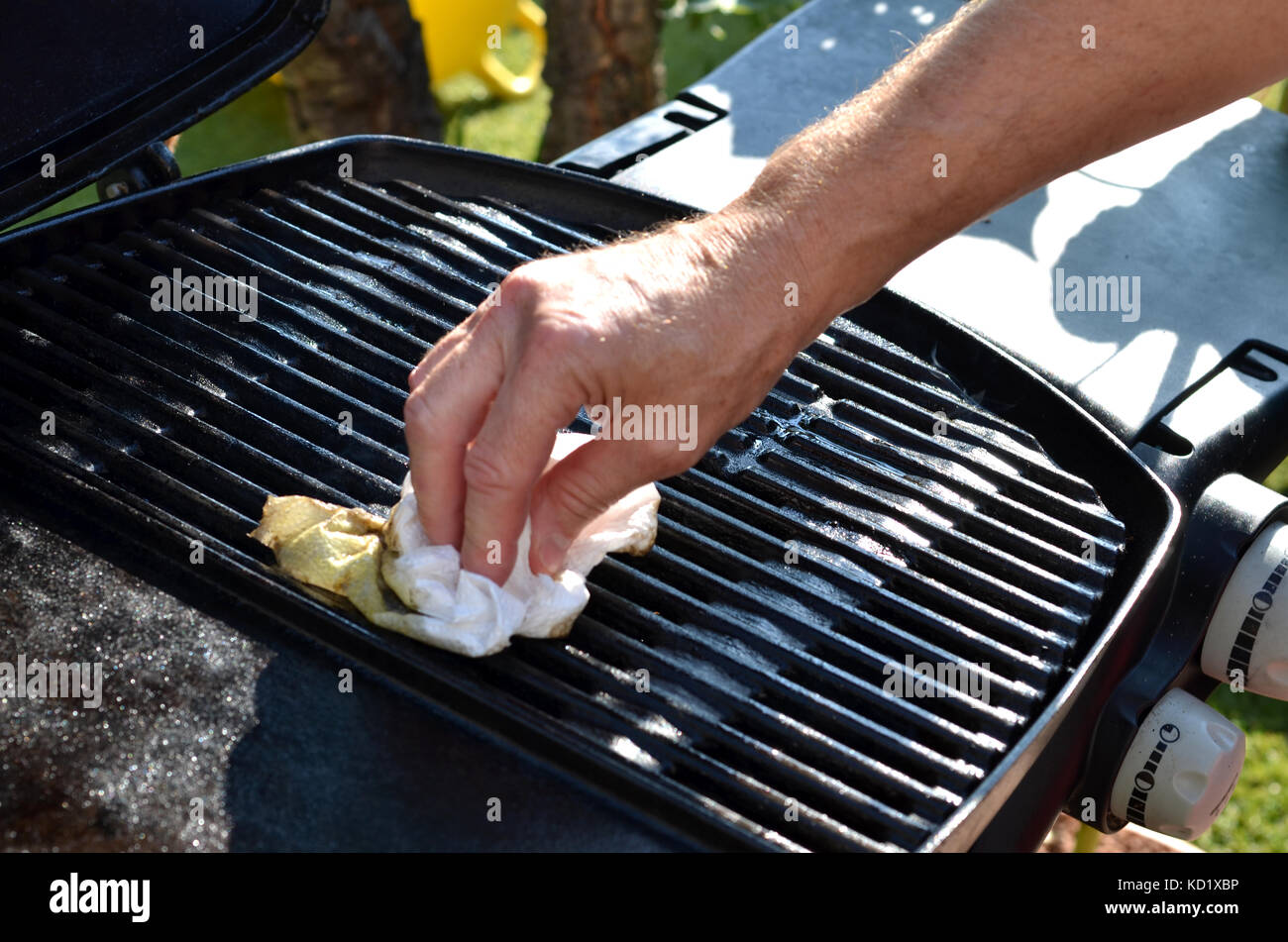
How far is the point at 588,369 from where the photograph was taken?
4.04 ft

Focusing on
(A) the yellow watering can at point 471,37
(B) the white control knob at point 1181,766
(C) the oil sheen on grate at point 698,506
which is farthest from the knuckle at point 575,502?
(A) the yellow watering can at point 471,37

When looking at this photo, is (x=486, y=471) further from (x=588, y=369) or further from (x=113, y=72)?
(x=113, y=72)

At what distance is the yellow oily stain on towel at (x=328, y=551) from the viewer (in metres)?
1.39

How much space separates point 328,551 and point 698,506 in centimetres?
47

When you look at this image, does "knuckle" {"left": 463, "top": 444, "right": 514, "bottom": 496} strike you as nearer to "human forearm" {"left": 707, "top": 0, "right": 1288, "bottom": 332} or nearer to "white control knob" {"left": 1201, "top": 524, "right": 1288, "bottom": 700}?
"human forearm" {"left": 707, "top": 0, "right": 1288, "bottom": 332}

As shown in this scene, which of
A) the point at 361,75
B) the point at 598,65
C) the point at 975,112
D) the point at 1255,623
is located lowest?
the point at 1255,623

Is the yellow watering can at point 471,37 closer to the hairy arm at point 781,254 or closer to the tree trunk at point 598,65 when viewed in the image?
the tree trunk at point 598,65

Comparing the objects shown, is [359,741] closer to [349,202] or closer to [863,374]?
[863,374]

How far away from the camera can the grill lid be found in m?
1.87

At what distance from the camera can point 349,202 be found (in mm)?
2061

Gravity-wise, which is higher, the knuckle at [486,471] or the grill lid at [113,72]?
the grill lid at [113,72]

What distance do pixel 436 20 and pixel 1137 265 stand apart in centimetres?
427

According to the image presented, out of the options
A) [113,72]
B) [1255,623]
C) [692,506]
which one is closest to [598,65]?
[113,72]

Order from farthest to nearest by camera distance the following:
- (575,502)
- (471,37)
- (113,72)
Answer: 1. (471,37)
2. (113,72)
3. (575,502)
